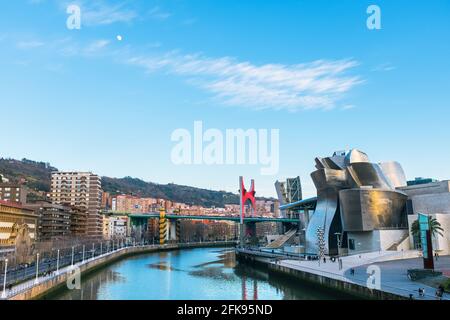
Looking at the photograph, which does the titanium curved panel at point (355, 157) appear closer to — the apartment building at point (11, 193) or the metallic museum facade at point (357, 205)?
the metallic museum facade at point (357, 205)

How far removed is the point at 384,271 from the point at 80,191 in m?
83.4

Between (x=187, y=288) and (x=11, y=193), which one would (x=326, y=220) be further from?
(x=11, y=193)

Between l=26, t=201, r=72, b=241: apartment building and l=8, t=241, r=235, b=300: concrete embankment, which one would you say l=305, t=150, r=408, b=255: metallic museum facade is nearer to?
l=8, t=241, r=235, b=300: concrete embankment

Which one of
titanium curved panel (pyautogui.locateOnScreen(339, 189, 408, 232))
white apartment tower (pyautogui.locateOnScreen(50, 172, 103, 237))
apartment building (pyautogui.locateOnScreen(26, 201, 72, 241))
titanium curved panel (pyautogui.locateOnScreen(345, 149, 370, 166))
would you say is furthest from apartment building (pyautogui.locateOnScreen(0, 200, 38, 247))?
titanium curved panel (pyautogui.locateOnScreen(345, 149, 370, 166))

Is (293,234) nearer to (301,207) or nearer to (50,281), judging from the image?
(301,207)

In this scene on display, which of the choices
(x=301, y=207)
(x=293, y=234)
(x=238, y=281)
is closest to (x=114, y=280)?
(x=238, y=281)

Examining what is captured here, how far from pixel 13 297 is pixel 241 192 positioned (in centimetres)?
7372

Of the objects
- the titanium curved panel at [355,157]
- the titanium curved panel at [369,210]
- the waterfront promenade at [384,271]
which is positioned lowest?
the waterfront promenade at [384,271]

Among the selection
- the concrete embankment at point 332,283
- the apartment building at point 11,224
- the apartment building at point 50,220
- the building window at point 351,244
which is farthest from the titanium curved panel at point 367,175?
the apartment building at point 50,220

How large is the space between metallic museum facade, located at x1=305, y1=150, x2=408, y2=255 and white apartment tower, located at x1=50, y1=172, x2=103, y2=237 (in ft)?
195

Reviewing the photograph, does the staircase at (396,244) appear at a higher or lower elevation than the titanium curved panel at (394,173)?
lower

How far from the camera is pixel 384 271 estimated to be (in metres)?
31.5

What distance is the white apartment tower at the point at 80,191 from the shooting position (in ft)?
328

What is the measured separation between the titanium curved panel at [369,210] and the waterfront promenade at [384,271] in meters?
6.01
